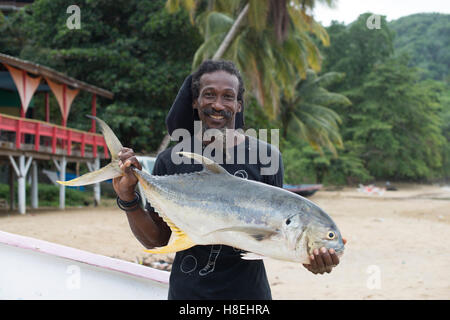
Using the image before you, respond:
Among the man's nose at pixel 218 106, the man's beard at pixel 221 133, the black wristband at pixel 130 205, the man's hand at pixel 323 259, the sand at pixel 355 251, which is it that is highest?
the man's nose at pixel 218 106

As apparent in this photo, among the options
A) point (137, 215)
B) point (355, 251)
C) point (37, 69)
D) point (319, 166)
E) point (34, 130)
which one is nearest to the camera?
point (137, 215)

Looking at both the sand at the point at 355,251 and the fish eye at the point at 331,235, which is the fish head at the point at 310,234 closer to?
Answer: the fish eye at the point at 331,235

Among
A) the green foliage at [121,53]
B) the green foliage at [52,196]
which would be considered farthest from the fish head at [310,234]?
the green foliage at [52,196]

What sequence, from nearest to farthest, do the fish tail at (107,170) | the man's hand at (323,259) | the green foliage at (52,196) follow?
1. the man's hand at (323,259)
2. the fish tail at (107,170)
3. the green foliage at (52,196)

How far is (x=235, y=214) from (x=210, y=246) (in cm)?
39

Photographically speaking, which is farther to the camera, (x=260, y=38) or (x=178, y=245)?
(x=260, y=38)

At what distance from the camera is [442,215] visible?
59.0 feet

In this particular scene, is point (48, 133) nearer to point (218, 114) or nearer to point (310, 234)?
point (218, 114)

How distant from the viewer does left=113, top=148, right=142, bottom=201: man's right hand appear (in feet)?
6.49

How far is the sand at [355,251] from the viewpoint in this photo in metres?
6.82

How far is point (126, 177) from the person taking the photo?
6.58 feet

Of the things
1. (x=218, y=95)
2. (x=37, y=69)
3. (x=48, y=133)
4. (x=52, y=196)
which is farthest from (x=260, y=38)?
(x=218, y=95)

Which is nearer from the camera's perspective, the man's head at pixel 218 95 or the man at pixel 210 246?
the man at pixel 210 246

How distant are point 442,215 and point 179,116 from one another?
59.8 feet
